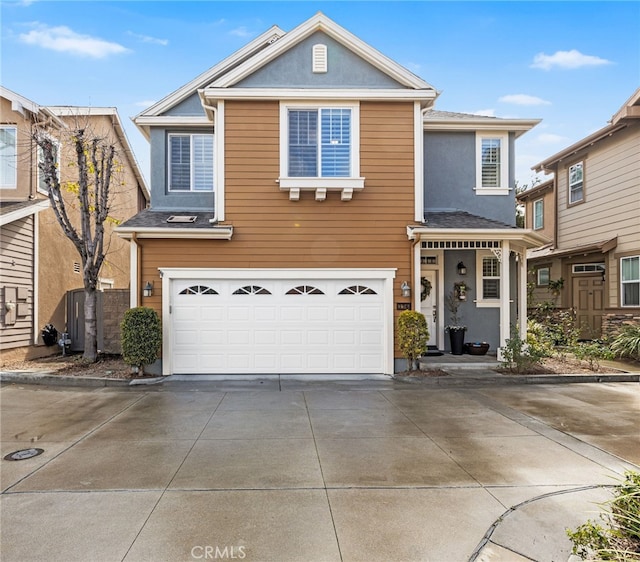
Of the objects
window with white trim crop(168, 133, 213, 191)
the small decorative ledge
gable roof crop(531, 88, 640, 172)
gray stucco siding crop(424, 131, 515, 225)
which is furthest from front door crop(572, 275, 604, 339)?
window with white trim crop(168, 133, 213, 191)

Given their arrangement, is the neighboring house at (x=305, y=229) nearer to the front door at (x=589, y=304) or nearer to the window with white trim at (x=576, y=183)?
the front door at (x=589, y=304)

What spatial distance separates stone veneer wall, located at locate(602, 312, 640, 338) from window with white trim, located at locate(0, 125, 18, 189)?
16507 millimetres

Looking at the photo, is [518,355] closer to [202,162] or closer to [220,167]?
[220,167]

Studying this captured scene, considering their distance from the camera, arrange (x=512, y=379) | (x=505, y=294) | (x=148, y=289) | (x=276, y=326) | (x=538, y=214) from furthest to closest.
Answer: (x=538, y=214) < (x=505, y=294) < (x=276, y=326) < (x=148, y=289) < (x=512, y=379)

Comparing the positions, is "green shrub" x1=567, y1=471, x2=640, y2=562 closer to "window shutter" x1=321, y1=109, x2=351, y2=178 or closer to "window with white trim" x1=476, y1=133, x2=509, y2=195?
"window shutter" x1=321, y1=109, x2=351, y2=178

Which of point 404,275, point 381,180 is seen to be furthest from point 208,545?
point 381,180

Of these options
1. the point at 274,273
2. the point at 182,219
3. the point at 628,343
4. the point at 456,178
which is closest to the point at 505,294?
the point at 456,178

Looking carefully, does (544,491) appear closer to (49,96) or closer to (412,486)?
(412,486)

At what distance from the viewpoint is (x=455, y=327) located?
1087 centimetres

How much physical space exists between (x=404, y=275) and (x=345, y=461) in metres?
5.59

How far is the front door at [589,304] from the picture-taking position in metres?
13.1

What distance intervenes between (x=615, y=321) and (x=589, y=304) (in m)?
1.45

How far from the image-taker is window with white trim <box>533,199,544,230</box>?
16719 millimetres

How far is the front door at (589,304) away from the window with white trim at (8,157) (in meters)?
16.4
